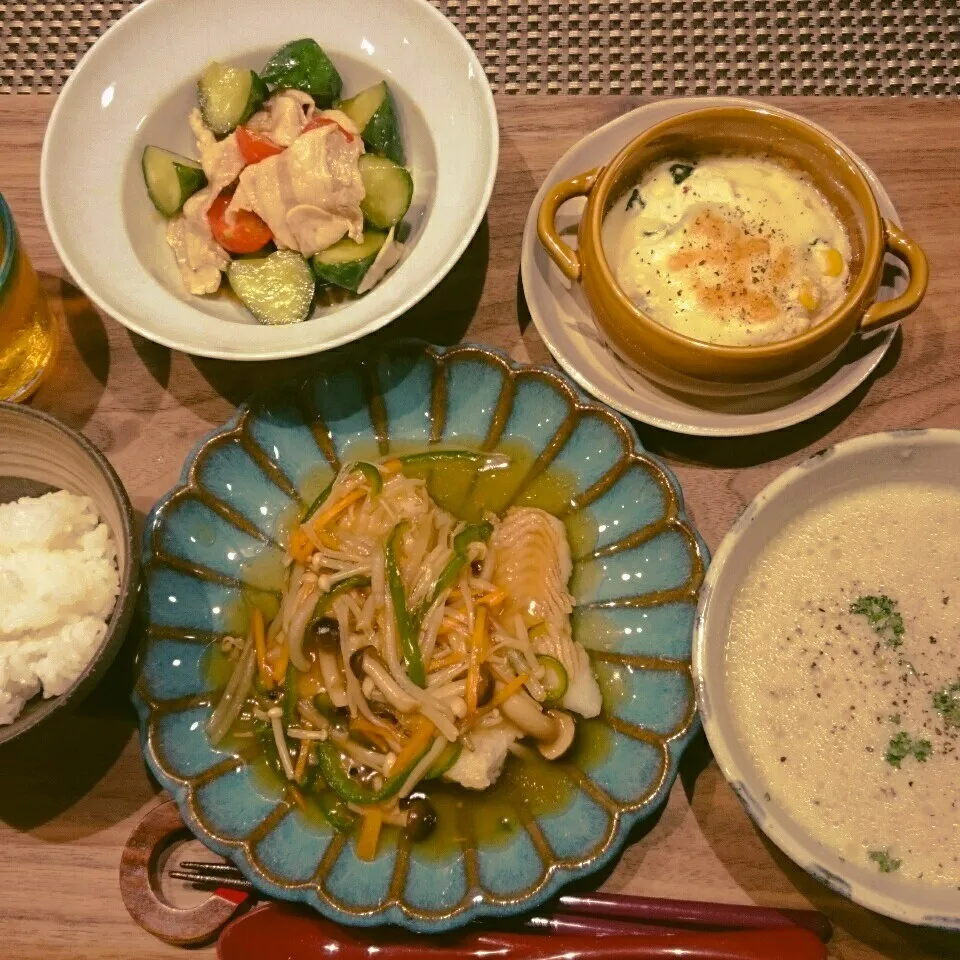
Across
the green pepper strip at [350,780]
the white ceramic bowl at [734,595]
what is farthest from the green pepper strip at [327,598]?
the white ceramic bowl at [734,595]

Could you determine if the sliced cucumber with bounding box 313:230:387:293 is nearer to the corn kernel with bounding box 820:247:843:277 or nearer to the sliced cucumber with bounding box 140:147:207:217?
the sliced cucumber with bounding box 140:147:207:217

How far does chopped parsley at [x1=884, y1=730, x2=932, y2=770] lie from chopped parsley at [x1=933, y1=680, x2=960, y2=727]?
6cm

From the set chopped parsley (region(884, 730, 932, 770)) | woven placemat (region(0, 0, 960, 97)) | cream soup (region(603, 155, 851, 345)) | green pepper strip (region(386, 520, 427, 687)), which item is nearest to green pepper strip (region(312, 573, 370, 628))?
green pepper strip (region(386, 520, 427, 687))

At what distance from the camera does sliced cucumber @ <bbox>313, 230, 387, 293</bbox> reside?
1.70 m

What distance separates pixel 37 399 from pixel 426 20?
1.15 m

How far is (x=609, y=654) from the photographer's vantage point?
1.68 metres

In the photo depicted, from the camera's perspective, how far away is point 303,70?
Result: 1.79 meters

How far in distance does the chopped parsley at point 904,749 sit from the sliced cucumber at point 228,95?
1.72 metres

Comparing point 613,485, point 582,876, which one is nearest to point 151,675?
point 582,876

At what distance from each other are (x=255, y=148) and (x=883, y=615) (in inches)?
58.7

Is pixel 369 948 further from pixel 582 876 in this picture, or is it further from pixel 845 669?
pixel 845 669

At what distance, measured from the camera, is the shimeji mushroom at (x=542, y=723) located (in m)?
1.60

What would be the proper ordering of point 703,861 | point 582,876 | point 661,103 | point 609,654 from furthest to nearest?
point 661,103
point 609,654
point 703,861
point 582,876

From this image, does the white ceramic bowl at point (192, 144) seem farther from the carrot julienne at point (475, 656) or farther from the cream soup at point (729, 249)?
the carrot julienne at point (475, 656)
